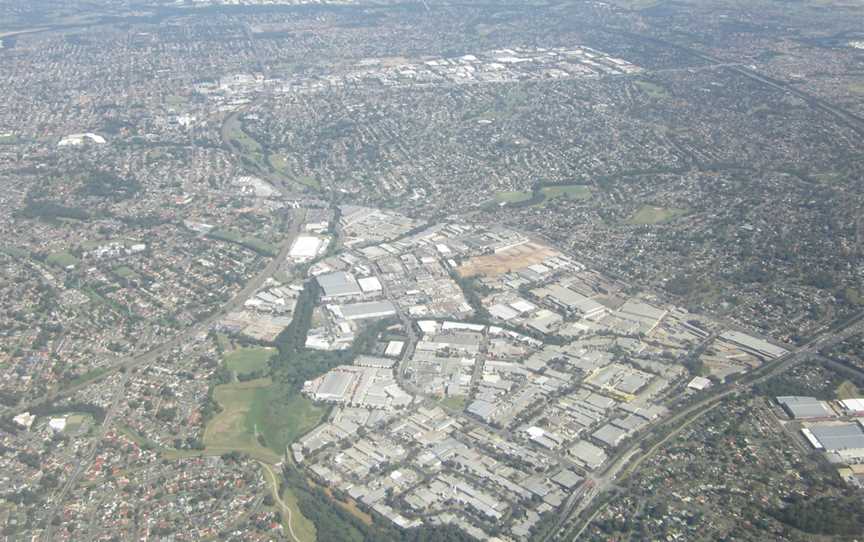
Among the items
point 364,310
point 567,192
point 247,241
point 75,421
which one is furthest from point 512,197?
point 75,421

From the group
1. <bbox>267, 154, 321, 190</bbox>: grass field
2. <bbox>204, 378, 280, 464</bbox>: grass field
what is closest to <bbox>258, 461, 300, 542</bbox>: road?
<bbox>204, 378, 280, 464</bbox>: grass field

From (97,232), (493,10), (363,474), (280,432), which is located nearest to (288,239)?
(97,232)

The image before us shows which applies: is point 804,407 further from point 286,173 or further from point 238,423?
point 286,173

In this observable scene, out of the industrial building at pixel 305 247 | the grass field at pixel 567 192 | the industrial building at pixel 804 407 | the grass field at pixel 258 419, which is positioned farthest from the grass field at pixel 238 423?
the grass field at pixel 567 192

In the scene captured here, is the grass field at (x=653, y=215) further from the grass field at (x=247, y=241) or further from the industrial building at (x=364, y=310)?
the grass field at (x=247, y=241)

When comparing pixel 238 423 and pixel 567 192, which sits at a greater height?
pixel 238 423

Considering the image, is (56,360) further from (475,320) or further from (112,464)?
(475,320)

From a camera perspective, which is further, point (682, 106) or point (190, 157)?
point (682, 106)
